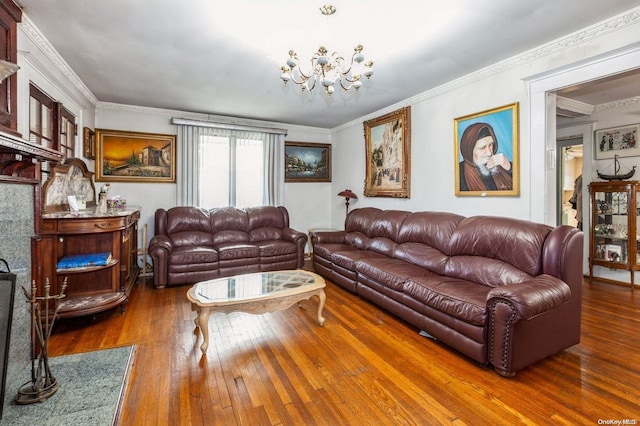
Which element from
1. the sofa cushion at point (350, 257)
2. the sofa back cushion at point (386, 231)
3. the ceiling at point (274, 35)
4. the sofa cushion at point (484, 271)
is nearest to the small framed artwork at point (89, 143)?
the ceiling at point (274, 35)

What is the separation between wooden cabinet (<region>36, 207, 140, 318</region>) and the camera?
9.15 ft

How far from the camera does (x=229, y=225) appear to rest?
17.1ft

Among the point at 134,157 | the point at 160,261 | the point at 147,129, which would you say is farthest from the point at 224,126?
the point at 160,261

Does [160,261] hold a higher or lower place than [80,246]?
lower

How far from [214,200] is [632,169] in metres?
6.48

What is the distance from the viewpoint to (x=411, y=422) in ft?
5.70

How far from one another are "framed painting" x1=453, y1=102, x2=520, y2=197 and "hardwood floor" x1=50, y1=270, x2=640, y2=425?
1624mm

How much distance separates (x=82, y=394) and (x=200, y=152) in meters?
4.07

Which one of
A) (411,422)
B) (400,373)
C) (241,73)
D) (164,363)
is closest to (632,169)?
→ (400,373)

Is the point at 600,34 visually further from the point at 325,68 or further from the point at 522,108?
the point at 325,68

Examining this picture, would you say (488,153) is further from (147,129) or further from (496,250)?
(147,129)

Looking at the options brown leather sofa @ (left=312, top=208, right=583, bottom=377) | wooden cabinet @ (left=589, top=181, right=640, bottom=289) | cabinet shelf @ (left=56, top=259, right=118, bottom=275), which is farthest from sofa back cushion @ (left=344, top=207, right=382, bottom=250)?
wooden cabinet @ (left=589, top=181, right=640, bottom=289)

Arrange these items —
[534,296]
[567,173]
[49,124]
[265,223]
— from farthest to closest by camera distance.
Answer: [567,173]
[265,223]
[49,124]
[534,296]

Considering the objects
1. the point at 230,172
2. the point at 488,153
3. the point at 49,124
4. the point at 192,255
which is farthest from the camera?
the point at 230,172
